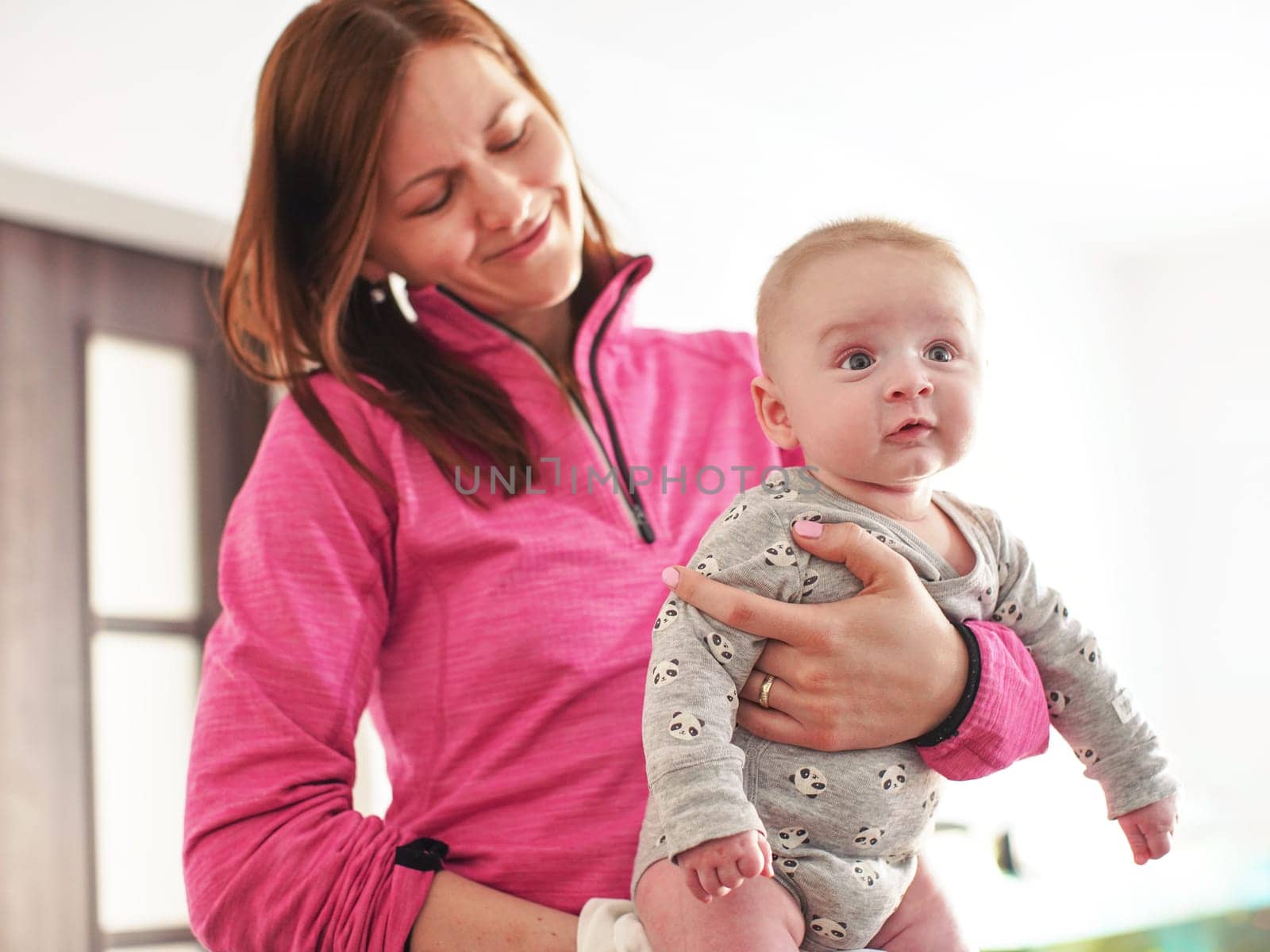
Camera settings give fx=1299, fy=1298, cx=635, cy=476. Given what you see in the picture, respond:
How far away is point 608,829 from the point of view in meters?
0.99

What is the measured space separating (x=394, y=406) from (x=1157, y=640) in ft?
15.9

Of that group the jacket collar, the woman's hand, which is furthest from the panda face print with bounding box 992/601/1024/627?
the jacket collar

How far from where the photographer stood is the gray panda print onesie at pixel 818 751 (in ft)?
2.62

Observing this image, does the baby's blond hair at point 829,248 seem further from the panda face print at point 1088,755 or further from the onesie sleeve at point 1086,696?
the panda face print at point 1088,755

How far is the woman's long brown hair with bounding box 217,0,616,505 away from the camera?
112 cm

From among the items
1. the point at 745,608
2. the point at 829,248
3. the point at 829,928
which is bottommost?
the point at 829,928

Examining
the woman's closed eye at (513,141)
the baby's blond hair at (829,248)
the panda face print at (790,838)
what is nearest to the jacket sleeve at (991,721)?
the panda face print at (790,838)

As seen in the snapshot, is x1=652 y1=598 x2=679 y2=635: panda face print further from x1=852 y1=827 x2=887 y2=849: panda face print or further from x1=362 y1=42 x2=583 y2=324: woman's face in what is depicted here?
x1=362 y1=42 x2=583 y2=324: woman's face

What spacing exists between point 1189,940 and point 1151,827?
4.44ft

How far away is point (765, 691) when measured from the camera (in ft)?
2.88

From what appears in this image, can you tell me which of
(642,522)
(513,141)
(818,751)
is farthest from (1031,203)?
(818,751)

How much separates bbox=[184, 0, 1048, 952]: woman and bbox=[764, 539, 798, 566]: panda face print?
0.09ft

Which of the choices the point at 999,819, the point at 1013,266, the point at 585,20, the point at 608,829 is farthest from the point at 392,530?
the point at 1013,266

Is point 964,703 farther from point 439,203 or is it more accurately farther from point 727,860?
point 439,203
